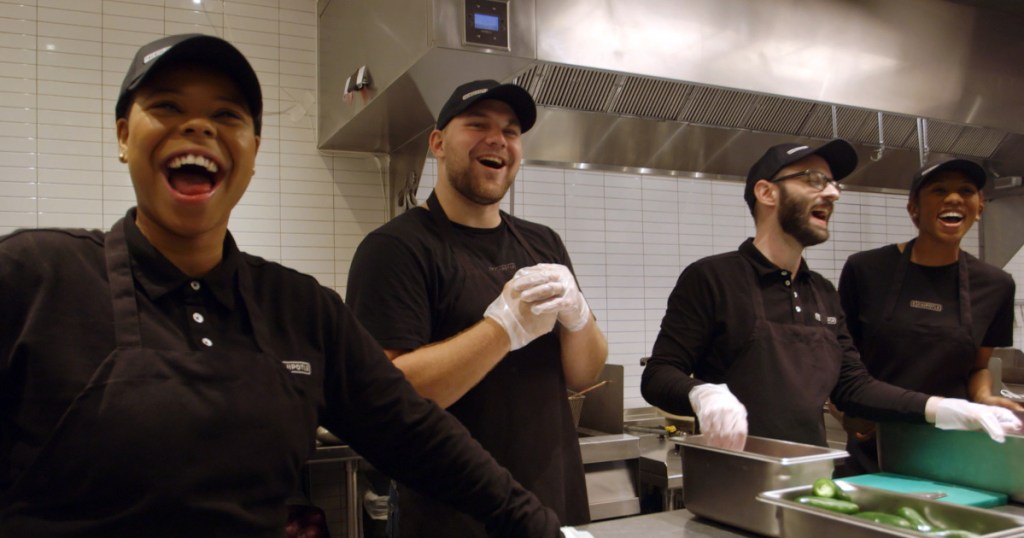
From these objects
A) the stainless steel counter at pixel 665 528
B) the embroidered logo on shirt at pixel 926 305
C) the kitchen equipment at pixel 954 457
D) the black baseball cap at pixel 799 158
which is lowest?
the stainless steel counter at pixel 665 528

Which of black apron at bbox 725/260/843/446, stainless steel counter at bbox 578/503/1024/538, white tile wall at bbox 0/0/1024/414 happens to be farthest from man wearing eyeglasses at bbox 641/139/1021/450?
white tile wall at bbox 0/0/1024/414

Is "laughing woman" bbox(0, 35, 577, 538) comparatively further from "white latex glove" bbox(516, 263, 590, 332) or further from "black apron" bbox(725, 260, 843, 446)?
"black apron" bbox(725, 260, 843, 446)

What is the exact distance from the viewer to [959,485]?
1.83m

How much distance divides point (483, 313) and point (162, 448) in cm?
90

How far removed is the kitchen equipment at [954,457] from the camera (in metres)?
1.75

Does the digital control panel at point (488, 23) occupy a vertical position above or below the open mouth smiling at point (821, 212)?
above

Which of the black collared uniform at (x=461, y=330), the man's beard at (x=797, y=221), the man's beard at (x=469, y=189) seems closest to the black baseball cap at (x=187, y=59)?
the black collared uniform at (x=461, y=330)

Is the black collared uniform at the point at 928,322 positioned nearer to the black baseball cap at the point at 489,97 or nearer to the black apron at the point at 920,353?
the black apron at the point at 920,353

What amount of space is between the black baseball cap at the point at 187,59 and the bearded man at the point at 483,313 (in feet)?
2.16

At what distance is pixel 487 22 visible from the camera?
7.68 feet

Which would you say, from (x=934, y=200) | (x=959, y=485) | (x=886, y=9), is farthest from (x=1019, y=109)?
(x=959, y=485)

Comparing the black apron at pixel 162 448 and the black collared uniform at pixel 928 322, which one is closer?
the black apron at pixel 162 448

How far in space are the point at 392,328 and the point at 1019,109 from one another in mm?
3825

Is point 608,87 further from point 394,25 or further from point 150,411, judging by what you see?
point 150,411
